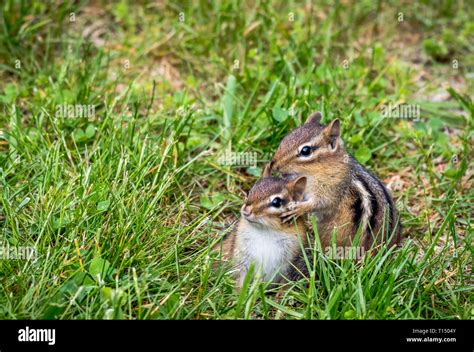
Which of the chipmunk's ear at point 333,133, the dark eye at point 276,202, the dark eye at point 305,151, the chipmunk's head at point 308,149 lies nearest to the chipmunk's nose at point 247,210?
the dark eye at point 276,202

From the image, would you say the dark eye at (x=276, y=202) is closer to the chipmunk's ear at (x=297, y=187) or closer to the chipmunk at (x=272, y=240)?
the chipmunk at (x=272, y=240)

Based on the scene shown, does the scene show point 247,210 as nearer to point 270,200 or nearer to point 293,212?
point 270,200

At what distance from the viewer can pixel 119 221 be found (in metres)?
5.37

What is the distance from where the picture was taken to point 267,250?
5.60 meters

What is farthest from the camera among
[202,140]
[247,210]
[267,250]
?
[202,140]

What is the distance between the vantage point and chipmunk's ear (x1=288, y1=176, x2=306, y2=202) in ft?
18.7

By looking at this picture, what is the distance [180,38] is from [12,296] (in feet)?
13.9

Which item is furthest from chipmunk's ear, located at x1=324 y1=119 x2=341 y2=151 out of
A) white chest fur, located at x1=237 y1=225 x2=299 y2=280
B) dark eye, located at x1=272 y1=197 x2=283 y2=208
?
white chest fur, located at x1=237 y1=225 x2=299 y2=280

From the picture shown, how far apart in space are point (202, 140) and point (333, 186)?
1.52 m

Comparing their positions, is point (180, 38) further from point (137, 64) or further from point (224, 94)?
point (224, 94)

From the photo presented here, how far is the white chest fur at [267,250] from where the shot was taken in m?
5.60

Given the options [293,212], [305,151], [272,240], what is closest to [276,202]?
[293,212]

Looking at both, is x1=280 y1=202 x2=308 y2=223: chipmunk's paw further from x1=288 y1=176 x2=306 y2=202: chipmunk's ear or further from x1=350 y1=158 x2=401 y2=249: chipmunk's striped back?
x1=350 y1=158 x2=401 y2=249: chipmunk's striped back

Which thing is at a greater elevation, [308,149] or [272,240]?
[308,149]
